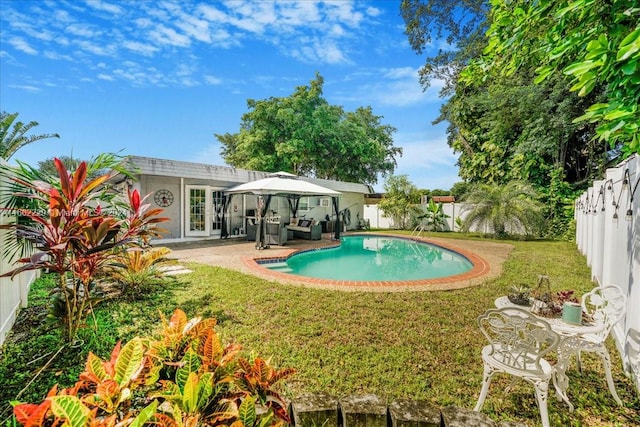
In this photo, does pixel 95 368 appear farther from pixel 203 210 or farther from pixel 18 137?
pixel 18 137

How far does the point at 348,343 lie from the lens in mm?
4043

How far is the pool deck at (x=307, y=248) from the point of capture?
6.89 m

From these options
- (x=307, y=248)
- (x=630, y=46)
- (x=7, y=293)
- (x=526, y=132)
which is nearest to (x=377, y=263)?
(x=307, y=248)

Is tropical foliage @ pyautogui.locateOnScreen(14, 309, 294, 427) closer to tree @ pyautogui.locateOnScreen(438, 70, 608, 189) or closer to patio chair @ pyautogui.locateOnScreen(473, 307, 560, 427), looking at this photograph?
patio chair @ pyautogui.locateOnScreen(473, 307, 560, 427)

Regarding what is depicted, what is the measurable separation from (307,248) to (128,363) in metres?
11.0

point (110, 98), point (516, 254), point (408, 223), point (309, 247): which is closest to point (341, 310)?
point (309, 247)

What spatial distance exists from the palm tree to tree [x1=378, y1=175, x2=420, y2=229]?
495cm

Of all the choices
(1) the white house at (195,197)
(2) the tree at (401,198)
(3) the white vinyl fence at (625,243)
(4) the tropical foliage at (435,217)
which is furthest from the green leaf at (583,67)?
(2) the tree at (401,198)

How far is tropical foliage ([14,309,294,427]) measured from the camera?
1.27 metres

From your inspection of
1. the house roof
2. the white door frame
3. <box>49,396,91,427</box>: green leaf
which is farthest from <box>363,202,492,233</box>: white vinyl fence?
<box>49,396,91,427</box>: green leaf

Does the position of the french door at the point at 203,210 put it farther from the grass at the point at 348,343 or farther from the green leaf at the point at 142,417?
the green leaf at the point at 142,417

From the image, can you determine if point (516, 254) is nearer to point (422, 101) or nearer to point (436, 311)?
point (436, 311)

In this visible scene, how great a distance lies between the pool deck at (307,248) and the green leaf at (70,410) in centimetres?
562

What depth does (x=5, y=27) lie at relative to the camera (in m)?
6.91
